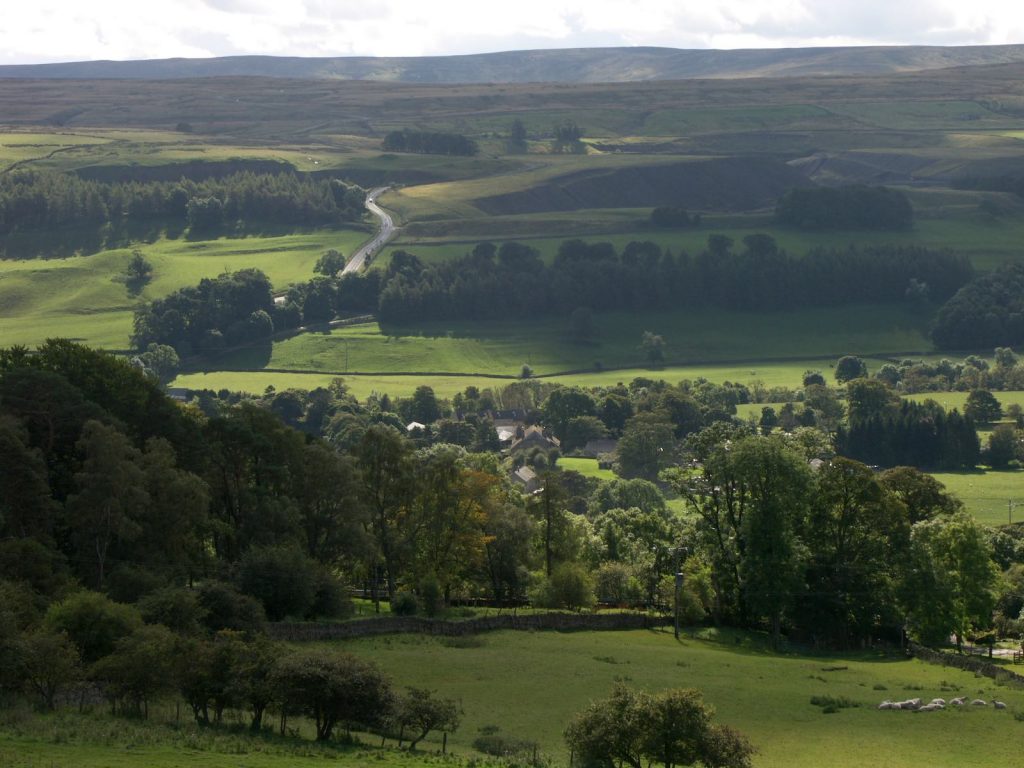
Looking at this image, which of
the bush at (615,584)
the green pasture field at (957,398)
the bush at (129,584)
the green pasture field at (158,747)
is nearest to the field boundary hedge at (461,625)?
the bush at (129,584)

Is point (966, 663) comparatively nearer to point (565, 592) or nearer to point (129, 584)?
point (565, 592)

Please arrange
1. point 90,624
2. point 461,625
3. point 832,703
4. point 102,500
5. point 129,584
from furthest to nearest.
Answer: point 461,625 → point 102,500 → point 129,584 → point 832,703 → point 90,624

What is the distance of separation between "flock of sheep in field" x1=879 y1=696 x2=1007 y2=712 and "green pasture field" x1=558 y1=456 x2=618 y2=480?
3321 inches

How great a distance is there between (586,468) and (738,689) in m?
93.1

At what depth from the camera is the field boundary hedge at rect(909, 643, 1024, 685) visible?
7162cm

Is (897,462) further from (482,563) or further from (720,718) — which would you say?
(720,718)

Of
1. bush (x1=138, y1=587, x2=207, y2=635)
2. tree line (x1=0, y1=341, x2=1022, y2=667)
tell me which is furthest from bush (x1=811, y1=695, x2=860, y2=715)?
bush (x1=138, y1=587, x2=207, y2=635)

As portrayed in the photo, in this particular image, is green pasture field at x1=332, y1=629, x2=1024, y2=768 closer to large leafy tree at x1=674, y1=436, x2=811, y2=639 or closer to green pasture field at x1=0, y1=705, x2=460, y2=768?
green pasture field at x1=0, y1=705, x2=460, y2=768

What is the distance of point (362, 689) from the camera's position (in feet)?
172

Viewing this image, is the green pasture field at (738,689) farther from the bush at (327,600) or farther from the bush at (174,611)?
the bush at (174,611)

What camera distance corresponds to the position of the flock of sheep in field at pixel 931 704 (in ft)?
205

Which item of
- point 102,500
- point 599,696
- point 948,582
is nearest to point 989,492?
point 948,582

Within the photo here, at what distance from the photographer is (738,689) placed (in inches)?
2525

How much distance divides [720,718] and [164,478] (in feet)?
93.0
